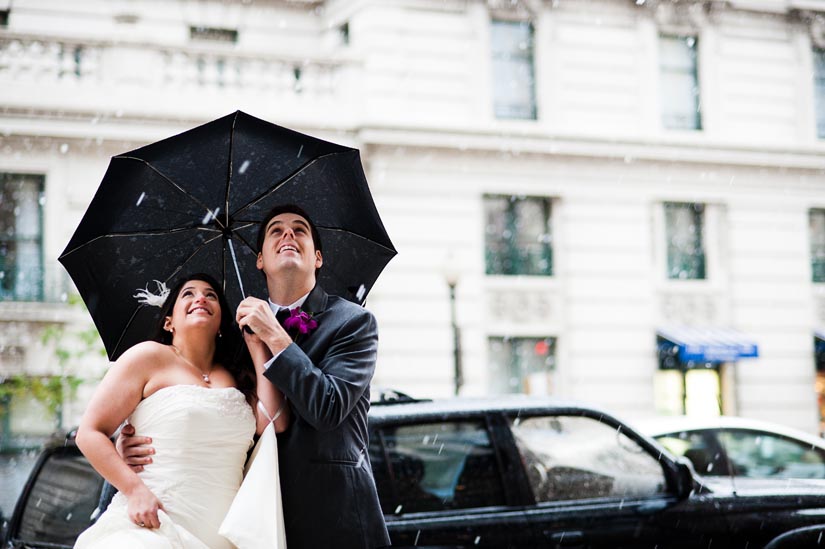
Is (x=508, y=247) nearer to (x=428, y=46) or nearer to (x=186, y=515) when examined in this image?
(x=428, y=46)

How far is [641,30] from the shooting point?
70.8ft

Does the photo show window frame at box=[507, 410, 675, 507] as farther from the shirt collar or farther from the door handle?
the shirt collar

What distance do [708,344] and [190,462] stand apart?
1797 centimetres

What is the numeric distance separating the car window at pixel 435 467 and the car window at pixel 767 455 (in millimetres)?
4416

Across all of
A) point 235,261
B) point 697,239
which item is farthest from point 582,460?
point 697,239

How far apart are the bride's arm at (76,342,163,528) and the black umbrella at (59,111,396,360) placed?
58 centimetres

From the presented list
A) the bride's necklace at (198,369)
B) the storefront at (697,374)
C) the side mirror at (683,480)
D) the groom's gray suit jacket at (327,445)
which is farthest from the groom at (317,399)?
the storefront at (697,374)

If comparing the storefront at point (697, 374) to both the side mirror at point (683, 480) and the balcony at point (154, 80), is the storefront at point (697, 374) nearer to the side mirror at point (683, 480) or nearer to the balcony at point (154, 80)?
the balcony at point (154, 80)

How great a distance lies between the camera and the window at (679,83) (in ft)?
72.1

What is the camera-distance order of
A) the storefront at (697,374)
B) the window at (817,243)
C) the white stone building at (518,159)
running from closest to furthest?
the white stone building at (518,159), the storefront at (697,374), the window at (817,243)

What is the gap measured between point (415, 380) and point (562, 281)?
12.6ft

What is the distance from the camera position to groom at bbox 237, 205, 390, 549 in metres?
3.12

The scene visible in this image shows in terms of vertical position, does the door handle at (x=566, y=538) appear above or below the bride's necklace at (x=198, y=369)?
below

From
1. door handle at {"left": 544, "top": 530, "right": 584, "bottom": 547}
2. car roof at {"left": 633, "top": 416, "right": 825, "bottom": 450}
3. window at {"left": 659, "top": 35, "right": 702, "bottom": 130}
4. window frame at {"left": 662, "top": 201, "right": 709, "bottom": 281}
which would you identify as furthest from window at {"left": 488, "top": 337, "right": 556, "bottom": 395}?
door handle at {"left": 544, "top": 530, "right": 584, "bottom": 547}
